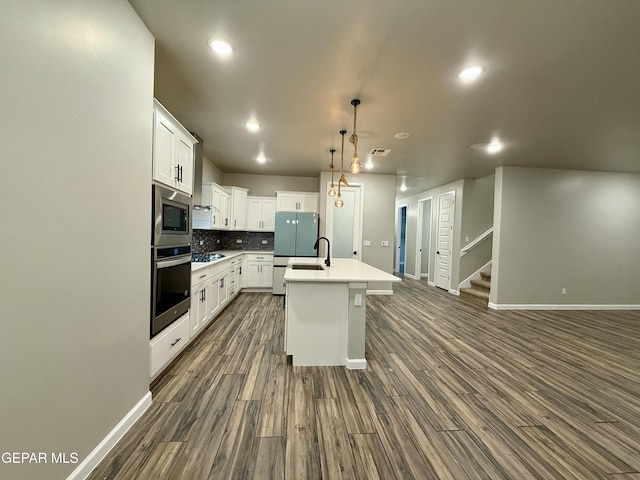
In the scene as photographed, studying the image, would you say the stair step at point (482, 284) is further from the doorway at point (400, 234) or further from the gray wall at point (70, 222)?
the gray wall at point (70, 222)

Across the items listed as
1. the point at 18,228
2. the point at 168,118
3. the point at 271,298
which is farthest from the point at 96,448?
the point at 271,298

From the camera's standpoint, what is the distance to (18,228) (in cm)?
97

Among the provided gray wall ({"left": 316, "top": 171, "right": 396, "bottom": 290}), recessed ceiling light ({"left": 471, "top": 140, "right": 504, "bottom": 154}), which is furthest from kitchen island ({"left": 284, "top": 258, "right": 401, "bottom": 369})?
gray wall ({"left": 316, "top": 171, "right": 396, "bottom": 290})

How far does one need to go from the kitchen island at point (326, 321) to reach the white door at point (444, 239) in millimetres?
4680

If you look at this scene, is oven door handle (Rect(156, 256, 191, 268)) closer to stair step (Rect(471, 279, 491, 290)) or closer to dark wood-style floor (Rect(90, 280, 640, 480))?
dark wood-style floor (Rect(90, 280, 640, 480))

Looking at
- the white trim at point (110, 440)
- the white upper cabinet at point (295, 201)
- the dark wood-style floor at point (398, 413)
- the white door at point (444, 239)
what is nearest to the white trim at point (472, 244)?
the white door at point (444, 239)

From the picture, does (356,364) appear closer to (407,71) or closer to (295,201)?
(407,71)

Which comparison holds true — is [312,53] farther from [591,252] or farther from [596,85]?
[591,252]

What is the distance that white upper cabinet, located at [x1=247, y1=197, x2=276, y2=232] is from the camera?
19.2 ft

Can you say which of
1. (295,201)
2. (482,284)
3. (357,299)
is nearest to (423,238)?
(482,284)

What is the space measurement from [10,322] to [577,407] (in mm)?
3591

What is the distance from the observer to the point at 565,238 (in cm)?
493

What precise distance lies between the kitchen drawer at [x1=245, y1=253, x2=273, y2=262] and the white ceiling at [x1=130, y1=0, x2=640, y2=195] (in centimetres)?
254

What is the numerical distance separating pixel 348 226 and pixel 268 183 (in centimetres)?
222
